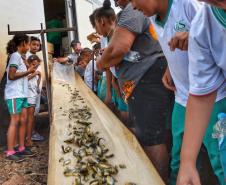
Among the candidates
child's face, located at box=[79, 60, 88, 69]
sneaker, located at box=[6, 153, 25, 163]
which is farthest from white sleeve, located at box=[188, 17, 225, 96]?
child's face, located at box=[79, 60, 88, 69]

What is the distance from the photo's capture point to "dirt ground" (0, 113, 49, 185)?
484cm

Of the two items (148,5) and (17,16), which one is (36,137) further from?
(148,5)

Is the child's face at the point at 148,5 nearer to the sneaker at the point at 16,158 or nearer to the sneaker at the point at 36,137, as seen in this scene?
the sneaker at the point at 16,158

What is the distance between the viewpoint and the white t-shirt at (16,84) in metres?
5.94

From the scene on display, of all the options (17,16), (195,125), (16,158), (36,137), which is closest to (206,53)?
(195,125)

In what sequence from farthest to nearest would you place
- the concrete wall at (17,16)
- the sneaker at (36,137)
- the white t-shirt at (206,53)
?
the concrete wall at (17,16) → the sneaker at (36,137) → the white t-shirt at (206,53)

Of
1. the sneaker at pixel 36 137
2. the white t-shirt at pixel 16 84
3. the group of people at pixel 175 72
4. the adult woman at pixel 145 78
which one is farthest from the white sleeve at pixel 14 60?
the adult woman at pixel 145 78

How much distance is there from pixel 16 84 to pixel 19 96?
19 cm

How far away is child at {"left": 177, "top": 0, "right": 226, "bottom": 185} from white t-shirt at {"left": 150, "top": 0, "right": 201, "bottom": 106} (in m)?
0.47

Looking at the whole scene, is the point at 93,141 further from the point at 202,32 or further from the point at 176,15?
the point at 202,32

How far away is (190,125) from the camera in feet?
6.05

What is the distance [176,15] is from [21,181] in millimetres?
3356

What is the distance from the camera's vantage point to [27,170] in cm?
529

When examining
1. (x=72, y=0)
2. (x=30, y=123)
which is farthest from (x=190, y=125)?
(x=72, y=0)
